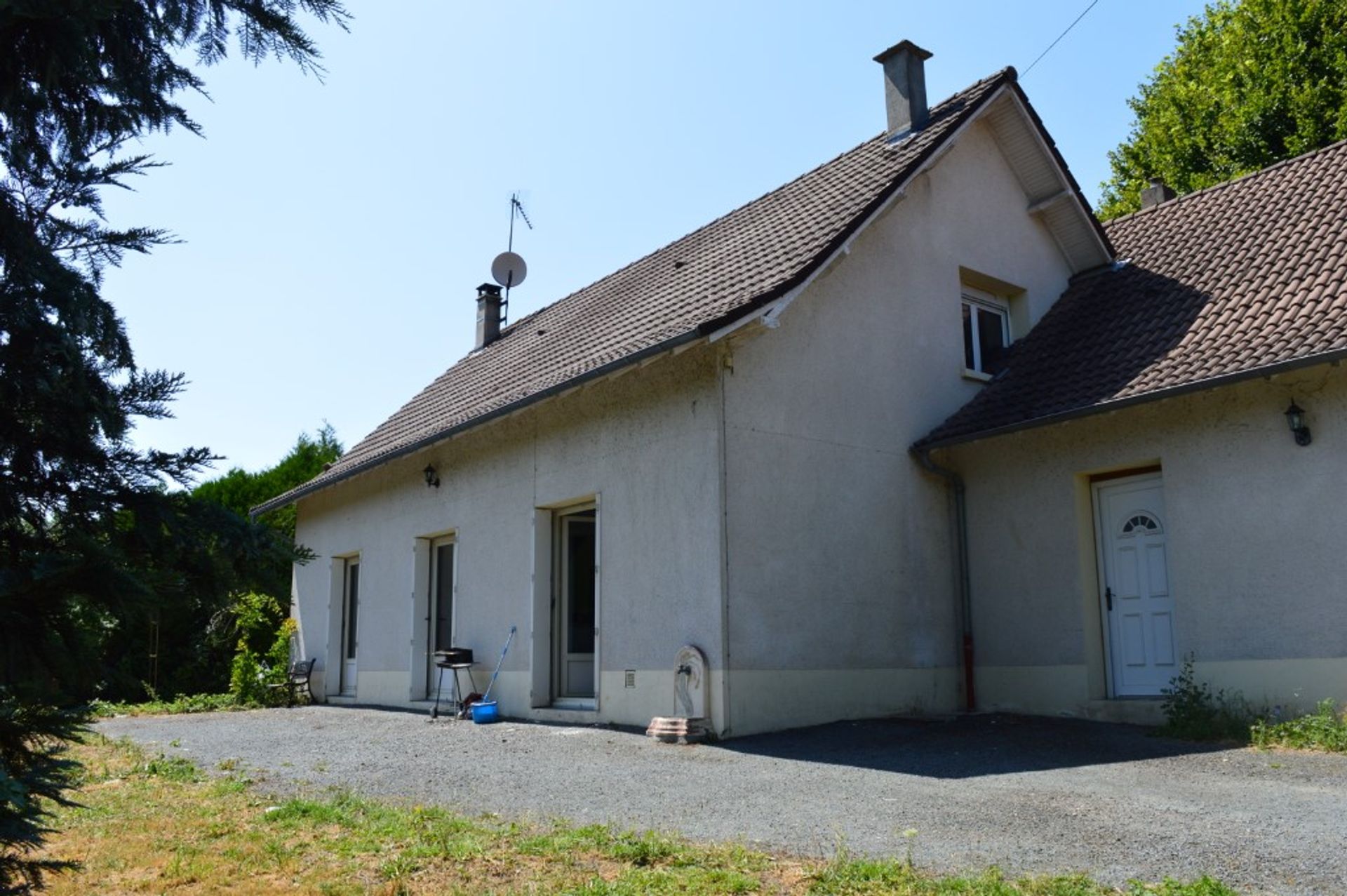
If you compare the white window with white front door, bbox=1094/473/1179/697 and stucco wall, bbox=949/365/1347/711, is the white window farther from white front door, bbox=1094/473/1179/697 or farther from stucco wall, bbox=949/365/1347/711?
white front door, bbox=1094/473/1179/697

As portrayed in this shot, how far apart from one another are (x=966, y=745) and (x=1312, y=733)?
2522 millimetres

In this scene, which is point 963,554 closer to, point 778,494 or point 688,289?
point 778,494

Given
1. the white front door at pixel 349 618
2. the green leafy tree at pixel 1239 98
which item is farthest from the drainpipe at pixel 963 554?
the green leafy tree at pixel 1239 98

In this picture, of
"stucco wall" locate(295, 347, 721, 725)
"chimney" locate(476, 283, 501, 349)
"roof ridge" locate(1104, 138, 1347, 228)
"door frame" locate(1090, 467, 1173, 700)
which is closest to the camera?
"stucco wall" locate(295, 347, 721, 725)

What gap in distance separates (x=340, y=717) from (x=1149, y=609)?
879 centimetres

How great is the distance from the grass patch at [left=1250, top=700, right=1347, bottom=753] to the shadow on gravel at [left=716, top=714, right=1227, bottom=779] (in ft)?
1.29

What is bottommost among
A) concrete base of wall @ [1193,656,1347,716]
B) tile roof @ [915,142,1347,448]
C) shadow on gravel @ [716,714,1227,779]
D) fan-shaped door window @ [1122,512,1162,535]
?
shadow on gravel @ [716,714,1227,779]

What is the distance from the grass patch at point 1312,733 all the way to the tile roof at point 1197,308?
106 inches

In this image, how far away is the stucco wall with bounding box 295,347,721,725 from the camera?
9789mm

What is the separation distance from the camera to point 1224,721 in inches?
346

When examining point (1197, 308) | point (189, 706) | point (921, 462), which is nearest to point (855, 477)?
point (921, 462)

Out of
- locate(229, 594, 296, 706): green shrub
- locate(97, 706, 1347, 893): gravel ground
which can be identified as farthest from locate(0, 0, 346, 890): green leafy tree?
locate(229, 594, 296, 706): green shrub

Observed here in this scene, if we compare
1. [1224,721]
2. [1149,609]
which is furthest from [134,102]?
[1149,609]

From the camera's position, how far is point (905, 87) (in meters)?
13.1
